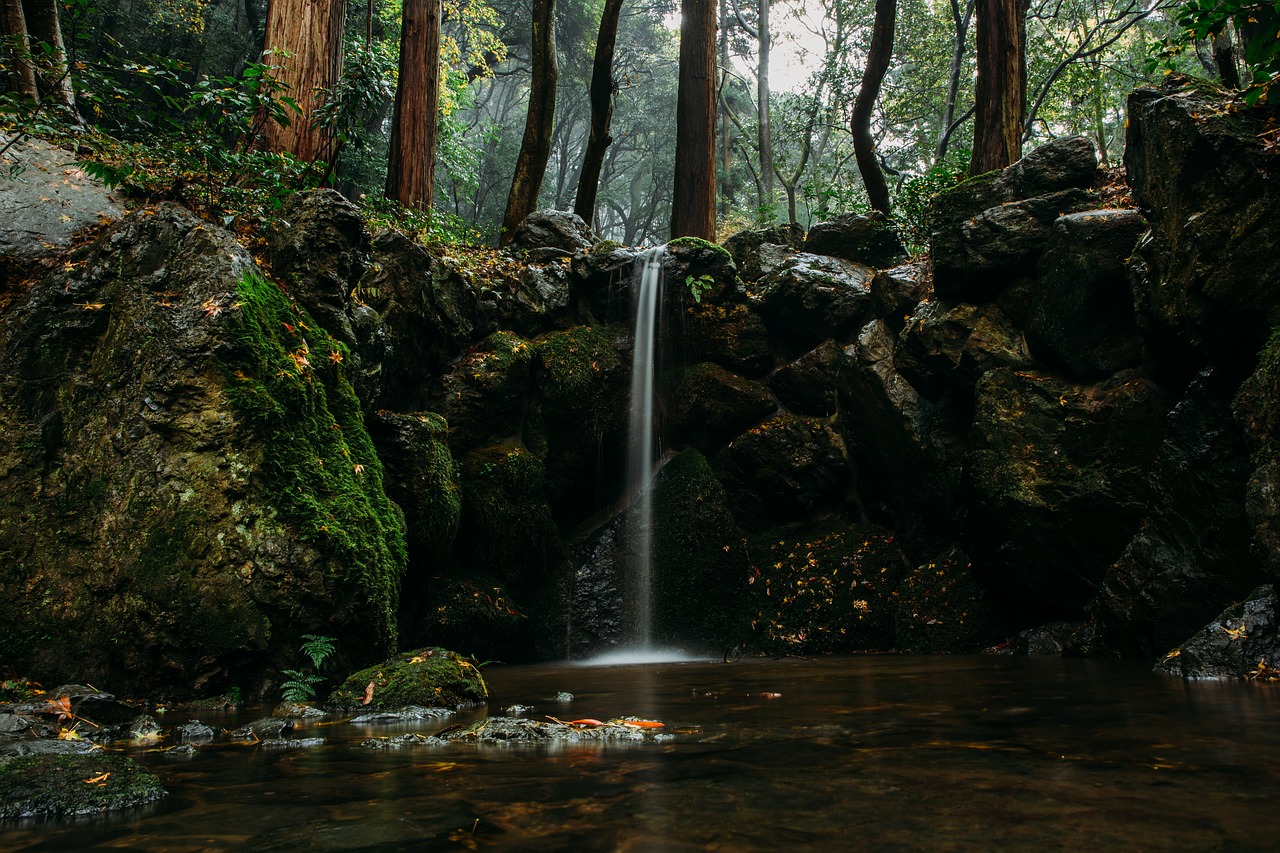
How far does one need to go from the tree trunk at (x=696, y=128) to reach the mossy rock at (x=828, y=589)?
598 centimetres

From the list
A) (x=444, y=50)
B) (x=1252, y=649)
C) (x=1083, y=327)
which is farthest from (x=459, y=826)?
(x=444, y=50)

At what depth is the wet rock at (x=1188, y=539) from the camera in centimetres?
547

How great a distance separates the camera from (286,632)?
15.2 ft

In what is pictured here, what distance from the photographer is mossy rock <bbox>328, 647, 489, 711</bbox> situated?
409 cm

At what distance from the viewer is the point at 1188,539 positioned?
5758mm

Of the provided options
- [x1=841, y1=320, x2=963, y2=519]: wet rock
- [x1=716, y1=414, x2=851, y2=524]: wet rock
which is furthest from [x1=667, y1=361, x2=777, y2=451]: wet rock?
[x1=841, y1=320, x2=963, y2=519]: wet rock

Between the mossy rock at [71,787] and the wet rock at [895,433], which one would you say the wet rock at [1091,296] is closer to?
the wet rock at [895,433]

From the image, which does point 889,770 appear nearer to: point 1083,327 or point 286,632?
point 286,632

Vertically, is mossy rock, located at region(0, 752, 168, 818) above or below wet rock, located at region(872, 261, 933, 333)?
below

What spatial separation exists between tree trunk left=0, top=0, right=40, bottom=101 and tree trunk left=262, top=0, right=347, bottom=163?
2446 mm

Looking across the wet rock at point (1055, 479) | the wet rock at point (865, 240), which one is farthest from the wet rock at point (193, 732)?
the wet rock at point (865, 240)

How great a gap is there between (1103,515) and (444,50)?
2235 cm

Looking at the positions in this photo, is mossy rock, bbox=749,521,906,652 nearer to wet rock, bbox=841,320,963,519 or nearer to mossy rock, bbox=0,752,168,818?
wet rock, bbox=841,320,963,519

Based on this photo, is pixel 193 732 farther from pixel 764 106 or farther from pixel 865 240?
pixel 764 106
